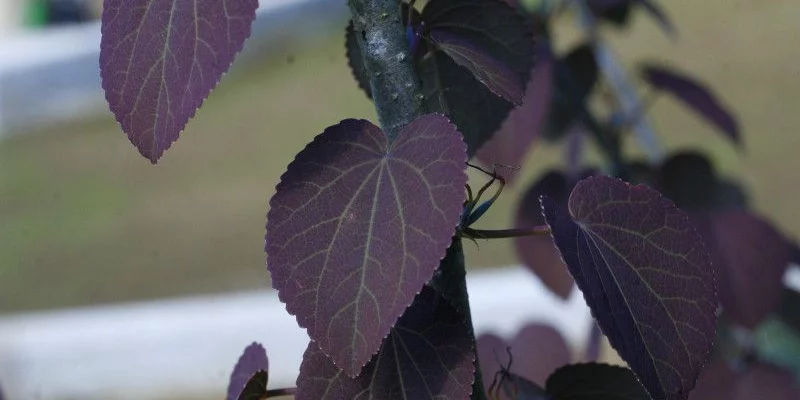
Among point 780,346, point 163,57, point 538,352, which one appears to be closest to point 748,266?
point 538,352

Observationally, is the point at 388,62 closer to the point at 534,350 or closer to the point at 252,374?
the point at 252,374

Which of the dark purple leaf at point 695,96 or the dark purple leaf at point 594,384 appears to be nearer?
the dark purple leaf at point 594,384

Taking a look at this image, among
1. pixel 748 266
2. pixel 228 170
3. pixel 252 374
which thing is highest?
pixel 252 374

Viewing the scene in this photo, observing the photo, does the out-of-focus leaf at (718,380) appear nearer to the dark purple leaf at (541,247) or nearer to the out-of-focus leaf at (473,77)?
the dark purple leaf at (541,247)

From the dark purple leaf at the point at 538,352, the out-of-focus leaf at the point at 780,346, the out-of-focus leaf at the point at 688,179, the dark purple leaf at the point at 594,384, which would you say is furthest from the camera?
the out-of-focus leaf at the point at 780,346

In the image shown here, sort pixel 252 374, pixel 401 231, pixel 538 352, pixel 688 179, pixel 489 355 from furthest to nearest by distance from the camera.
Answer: pixel 688 179, pixel 538 352, pixel 489 355, pixel 252 374, pixel 401 231

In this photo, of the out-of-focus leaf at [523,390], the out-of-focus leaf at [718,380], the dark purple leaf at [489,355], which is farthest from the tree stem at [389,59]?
the out-of-focus leaf at [718,380]

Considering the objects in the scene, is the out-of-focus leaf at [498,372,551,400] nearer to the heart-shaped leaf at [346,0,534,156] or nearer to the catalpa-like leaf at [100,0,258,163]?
the heart-shaped leaf at [346,0,534,156]
